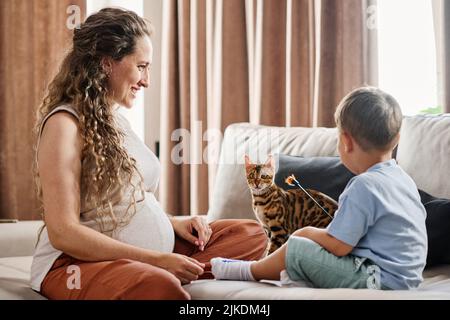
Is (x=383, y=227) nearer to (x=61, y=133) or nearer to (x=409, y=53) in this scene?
(x=61, y=133)

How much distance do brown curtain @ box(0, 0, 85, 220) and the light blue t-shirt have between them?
7.07 ft

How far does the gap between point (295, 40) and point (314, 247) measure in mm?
1863

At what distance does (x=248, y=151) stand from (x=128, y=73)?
33.9 inches

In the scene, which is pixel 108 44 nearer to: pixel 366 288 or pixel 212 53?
pixel 366 288

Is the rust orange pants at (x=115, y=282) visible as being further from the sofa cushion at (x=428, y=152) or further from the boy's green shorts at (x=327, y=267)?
the sofa cushion at (x=428, y=152)

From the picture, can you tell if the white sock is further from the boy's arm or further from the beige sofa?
the boy's arm

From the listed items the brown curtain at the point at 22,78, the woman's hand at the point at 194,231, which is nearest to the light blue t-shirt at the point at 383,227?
the woman's hand at the point at 194,231

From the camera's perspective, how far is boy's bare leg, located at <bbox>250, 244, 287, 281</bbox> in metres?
1.55

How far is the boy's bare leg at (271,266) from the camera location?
5.09 feet

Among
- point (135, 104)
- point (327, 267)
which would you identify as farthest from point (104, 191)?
point (135, 104)

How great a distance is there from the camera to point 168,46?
356 centimetres

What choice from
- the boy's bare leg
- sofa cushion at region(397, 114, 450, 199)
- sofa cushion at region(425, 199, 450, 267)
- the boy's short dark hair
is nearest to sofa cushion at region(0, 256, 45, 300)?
the boy's bare leg

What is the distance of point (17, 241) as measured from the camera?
223 centimetres

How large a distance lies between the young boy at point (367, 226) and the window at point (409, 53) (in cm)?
142
